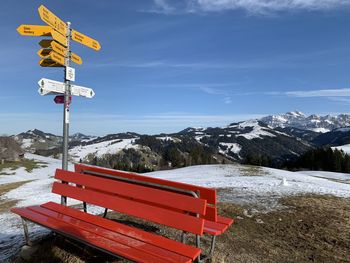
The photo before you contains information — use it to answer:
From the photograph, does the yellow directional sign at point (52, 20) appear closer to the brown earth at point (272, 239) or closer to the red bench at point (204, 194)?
the red bench at point (204, 194)

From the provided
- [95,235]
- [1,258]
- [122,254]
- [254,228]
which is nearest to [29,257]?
[1,258]

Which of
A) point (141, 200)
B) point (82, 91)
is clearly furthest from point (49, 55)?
point (141, 200)

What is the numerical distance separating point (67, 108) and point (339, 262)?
6.63m

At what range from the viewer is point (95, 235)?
5.51 metres

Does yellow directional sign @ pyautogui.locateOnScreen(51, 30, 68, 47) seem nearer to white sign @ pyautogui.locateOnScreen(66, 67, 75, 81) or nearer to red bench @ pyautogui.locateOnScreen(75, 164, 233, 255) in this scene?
white sign @ pyautogui.locateOnScreen(66, 67, 75, 81)

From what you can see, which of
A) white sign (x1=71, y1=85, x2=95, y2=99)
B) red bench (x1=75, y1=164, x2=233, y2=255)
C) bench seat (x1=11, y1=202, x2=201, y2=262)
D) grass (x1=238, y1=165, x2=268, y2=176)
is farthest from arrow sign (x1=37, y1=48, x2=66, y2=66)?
grass (x1=238, y1=165, x2=268, y2=176)

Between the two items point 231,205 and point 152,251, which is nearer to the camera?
point 152,251

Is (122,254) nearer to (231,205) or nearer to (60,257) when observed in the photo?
(60,257)

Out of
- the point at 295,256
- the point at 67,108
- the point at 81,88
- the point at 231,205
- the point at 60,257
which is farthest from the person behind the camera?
the point at 231,205

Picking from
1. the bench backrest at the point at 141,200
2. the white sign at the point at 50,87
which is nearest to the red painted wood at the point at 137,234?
the bench backrest at the point at 141,200

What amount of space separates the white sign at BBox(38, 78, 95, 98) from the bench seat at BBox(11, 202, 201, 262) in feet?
8.32

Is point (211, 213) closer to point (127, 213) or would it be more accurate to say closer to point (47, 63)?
point (127, 213)

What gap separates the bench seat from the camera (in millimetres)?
4604

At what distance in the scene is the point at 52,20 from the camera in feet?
24.6
